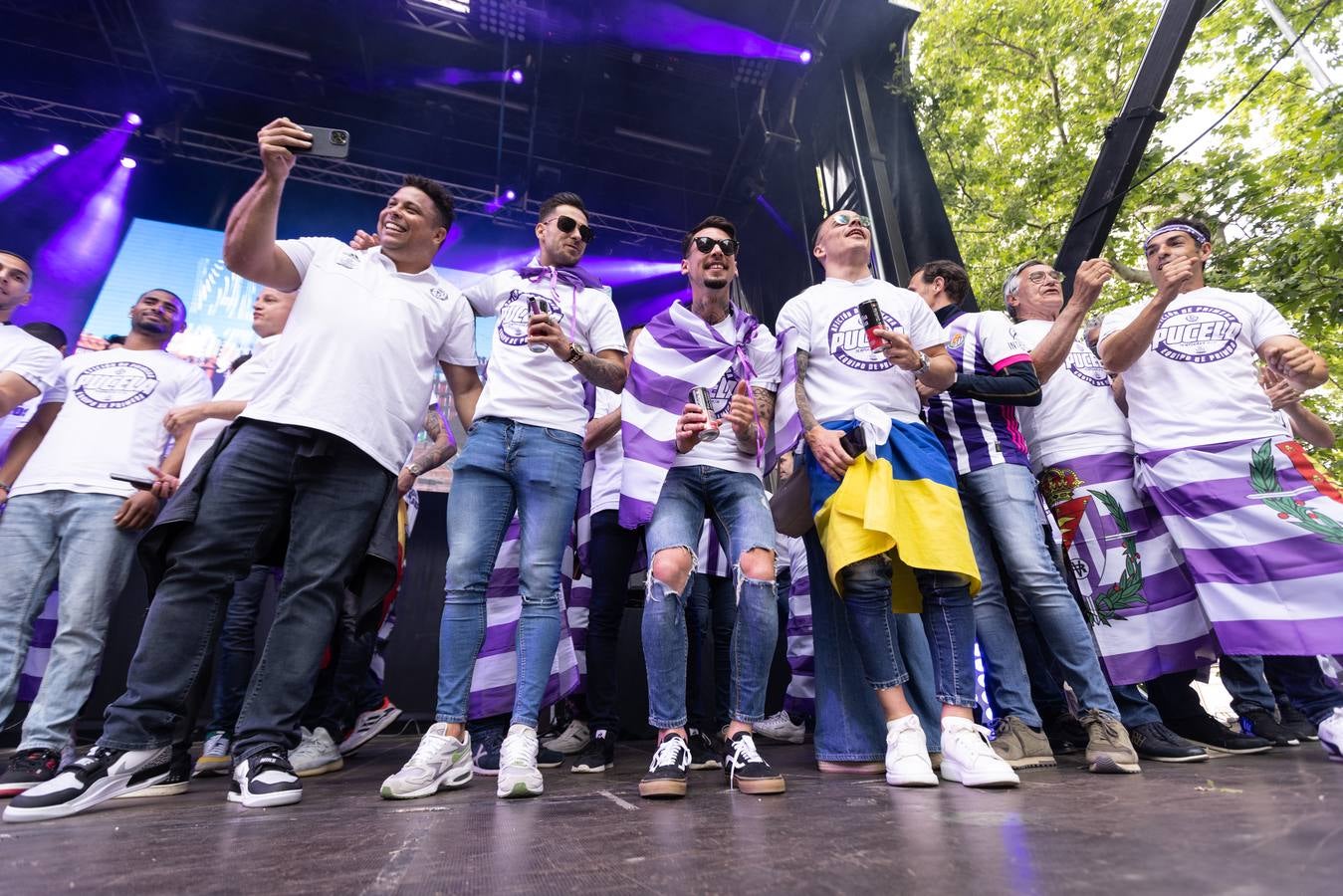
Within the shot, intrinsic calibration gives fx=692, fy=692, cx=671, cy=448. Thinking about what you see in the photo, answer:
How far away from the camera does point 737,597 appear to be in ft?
7.40

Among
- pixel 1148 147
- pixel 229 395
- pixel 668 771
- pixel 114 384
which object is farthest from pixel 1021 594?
pixel 1148 147

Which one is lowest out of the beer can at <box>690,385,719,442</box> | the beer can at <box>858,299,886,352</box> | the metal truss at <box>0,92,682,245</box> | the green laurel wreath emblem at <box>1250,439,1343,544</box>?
the green laurel wreath emblem at <box>1250,439,1343,544</box>

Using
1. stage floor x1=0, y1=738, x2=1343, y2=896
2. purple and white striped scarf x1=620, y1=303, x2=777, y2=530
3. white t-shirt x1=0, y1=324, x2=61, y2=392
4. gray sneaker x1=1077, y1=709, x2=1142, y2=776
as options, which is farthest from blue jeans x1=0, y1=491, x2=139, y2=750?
gray sneaker x1=1077, y1=709, x2=1142, y2=776

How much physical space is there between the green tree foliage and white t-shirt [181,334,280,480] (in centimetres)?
573

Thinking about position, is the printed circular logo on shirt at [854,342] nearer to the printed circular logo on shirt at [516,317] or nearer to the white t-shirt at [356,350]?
the printed circular logo on shirt at [516,317]

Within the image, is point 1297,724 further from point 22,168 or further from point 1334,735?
point 22,168

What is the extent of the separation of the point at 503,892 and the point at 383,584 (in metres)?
1.43

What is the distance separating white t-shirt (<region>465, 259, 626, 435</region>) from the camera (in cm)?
252

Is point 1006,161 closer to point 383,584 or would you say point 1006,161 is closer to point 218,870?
point 383,584

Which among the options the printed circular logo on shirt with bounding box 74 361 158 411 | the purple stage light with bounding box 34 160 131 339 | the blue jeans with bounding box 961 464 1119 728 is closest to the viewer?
the blue jeans with bounding box 961 464 1119 728

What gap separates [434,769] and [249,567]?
82 centimetres

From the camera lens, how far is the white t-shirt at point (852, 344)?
240cm

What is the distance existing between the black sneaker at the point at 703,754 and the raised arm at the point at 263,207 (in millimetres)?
2224

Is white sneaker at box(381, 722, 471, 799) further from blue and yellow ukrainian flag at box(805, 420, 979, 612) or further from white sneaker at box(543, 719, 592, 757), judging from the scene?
blue and yellow ukrainian flag at box(805, 420, 979, 612)
